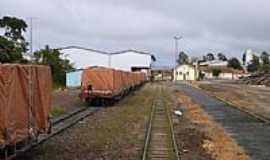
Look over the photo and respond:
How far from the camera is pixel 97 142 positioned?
1758 centimetres

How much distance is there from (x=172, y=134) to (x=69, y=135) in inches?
150

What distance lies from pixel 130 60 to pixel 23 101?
349 feet

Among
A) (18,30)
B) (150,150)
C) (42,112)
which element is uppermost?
(18,30)

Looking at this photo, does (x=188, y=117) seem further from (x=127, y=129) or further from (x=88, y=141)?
(x=88, y=141)

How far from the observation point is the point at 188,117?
2855 centimetres

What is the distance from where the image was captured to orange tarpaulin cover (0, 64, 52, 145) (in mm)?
11312

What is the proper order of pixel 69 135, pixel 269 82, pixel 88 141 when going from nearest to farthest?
pixel 88 141 → pixel 69 135 → pixel 269 82

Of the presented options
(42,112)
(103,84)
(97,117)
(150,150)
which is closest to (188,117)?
(97,117)

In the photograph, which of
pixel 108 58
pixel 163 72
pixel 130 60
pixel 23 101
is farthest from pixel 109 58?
pixel 23 101

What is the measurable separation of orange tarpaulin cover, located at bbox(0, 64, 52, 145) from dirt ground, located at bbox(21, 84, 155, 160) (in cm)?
122

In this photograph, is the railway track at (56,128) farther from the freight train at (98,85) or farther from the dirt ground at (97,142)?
the freight train at (98,85)

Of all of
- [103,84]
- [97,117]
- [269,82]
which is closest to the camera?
[97,117]

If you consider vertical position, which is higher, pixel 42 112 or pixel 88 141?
pixel 42 112

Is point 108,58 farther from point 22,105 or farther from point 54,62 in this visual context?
point 22,105
